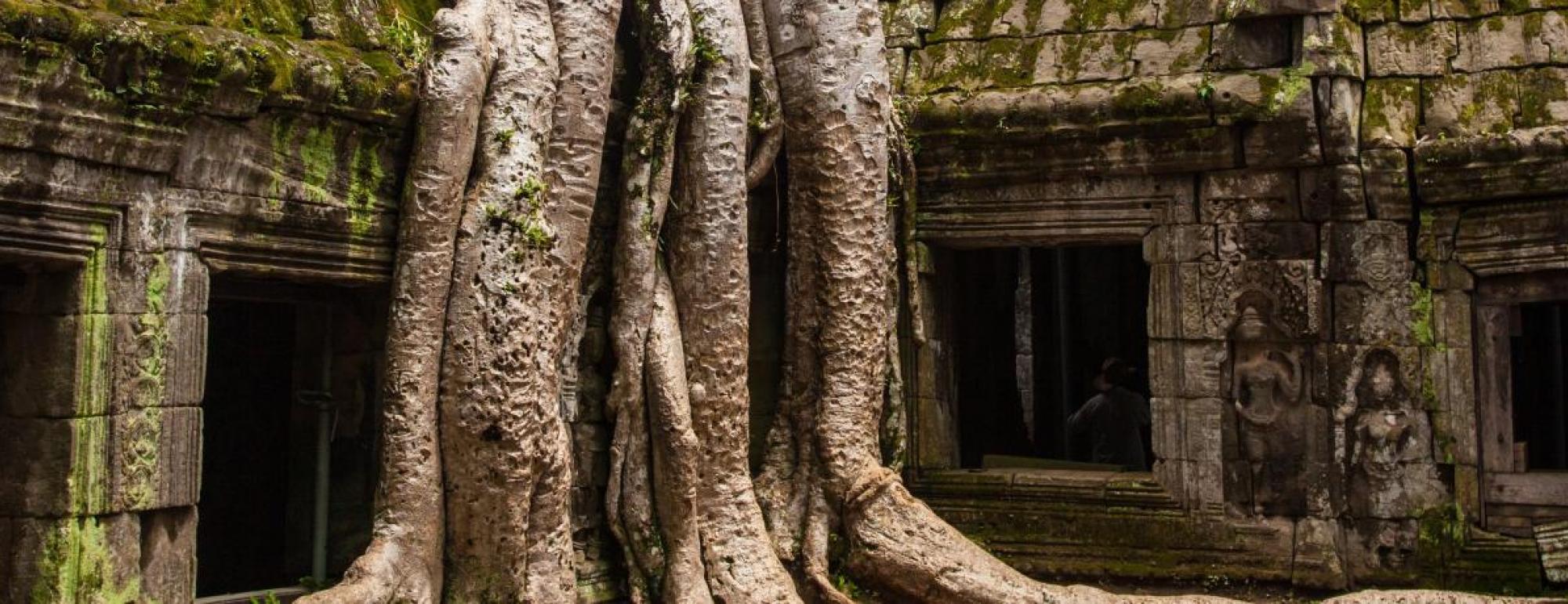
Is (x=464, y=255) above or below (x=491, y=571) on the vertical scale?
above

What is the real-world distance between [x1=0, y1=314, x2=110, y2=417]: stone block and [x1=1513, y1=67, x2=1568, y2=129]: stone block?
532 cm

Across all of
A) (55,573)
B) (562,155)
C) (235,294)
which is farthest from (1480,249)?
(55,573)

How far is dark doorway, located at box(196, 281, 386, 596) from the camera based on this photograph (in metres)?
5.96

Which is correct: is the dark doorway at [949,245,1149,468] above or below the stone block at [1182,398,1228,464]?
above

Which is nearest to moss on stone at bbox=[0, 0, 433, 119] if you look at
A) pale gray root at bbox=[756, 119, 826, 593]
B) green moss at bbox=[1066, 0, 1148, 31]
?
pale gray root at bbox=[756, 119, 826, 593]

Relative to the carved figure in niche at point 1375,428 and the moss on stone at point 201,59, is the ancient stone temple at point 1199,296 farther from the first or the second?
the moss on stone at point 201,59

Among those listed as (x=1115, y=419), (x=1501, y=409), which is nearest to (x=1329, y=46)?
(x=1501, y=409)

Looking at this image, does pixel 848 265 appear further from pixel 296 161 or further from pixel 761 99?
pixel 296 161

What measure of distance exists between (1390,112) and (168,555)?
4955mm

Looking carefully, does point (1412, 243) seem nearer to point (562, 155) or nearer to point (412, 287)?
point (562, 155)

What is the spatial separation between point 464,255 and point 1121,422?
442 centimetres

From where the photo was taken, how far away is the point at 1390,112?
6.87 metres

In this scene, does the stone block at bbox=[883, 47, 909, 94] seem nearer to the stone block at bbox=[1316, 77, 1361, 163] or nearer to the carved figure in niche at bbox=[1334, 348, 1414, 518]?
the stone block at bbox=[1316, 77, 1361, 163]

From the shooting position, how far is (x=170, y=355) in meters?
4.76
